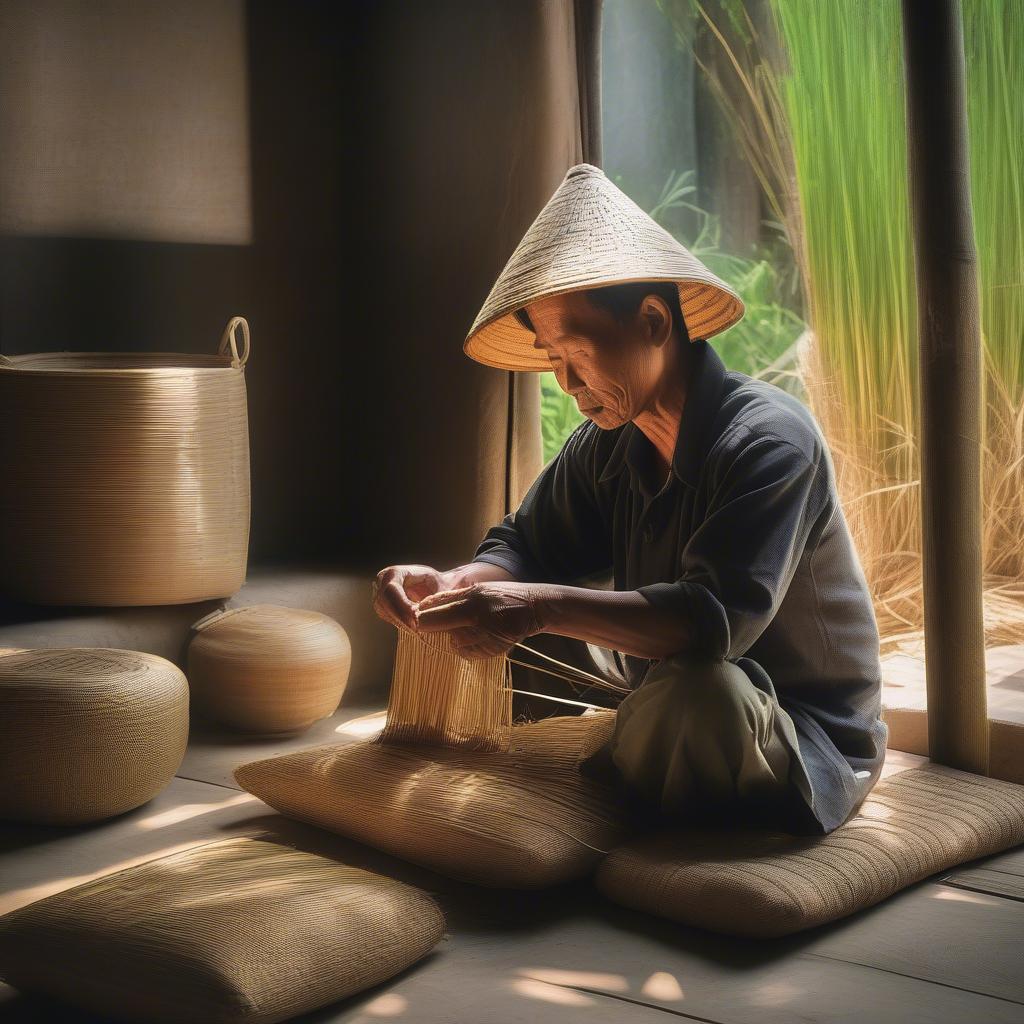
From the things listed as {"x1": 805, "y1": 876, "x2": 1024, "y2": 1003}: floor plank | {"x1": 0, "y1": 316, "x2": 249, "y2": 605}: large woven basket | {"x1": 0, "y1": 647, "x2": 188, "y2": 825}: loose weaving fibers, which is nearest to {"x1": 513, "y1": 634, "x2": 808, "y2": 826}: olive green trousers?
{"x1": 805, "y1": 876, "x2": 1024, "y2": 1003}: floor plank

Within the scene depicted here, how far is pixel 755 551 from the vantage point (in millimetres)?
2275

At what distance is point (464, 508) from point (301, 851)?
62.4 inches

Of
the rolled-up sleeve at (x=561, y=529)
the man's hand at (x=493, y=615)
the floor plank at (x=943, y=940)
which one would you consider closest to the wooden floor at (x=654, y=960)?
the floor plank at (x=943, y=940)

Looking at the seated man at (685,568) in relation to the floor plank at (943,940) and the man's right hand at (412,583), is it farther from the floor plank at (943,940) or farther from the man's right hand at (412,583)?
the floor plank at (943,940)

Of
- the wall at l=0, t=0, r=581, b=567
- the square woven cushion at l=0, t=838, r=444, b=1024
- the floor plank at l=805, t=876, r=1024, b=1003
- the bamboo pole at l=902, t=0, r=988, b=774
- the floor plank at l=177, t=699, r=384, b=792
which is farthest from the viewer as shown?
the wall at l=0, t=0, r=581, b=567

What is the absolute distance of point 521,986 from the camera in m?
1.98

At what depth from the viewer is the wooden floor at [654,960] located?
1896mm

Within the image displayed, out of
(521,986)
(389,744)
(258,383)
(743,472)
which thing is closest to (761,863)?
(521,986)

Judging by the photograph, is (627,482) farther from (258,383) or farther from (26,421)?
(258,383)

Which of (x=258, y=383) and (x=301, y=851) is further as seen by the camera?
(x=258, y=383)

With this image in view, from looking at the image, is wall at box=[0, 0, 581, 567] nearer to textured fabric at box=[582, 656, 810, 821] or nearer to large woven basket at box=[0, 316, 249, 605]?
large woven basket at box=[0, 316, 249, 605]

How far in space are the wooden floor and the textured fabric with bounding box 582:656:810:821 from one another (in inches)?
9.1

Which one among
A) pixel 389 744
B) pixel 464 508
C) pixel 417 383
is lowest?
pixel 389 744

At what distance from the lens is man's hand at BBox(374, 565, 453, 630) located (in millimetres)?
2574
